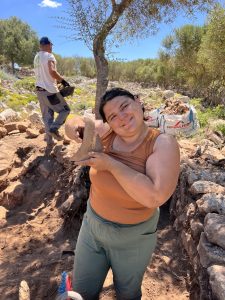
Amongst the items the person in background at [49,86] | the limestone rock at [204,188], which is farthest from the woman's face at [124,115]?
the person in background at [49,86]

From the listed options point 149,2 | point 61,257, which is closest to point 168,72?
point 149,2

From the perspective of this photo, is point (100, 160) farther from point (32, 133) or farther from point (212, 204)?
point (32, 133)

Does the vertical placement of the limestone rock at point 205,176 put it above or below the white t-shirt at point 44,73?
below

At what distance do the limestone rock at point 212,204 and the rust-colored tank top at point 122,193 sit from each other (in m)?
1.98

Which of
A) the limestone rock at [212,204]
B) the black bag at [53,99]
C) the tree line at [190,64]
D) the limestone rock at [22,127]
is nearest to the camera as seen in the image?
the limestone rock at [212,204]

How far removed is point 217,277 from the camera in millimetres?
2973

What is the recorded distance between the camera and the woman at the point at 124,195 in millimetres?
2066

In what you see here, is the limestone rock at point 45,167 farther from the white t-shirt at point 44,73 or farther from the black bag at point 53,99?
the white t-shirt at point 44,73

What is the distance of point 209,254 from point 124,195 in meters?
1.62

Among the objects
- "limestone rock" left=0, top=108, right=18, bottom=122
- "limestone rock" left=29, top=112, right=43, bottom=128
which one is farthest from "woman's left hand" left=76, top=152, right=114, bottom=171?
"limestone rock" left=0, top=108, right=18, bottom=122

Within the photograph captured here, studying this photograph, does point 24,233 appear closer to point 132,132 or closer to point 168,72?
point 132,132

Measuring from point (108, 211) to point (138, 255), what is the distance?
35 centimetres

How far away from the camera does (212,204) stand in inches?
164

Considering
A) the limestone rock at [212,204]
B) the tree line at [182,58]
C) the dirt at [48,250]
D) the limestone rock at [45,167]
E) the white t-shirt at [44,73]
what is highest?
the tree line at [182,58]
